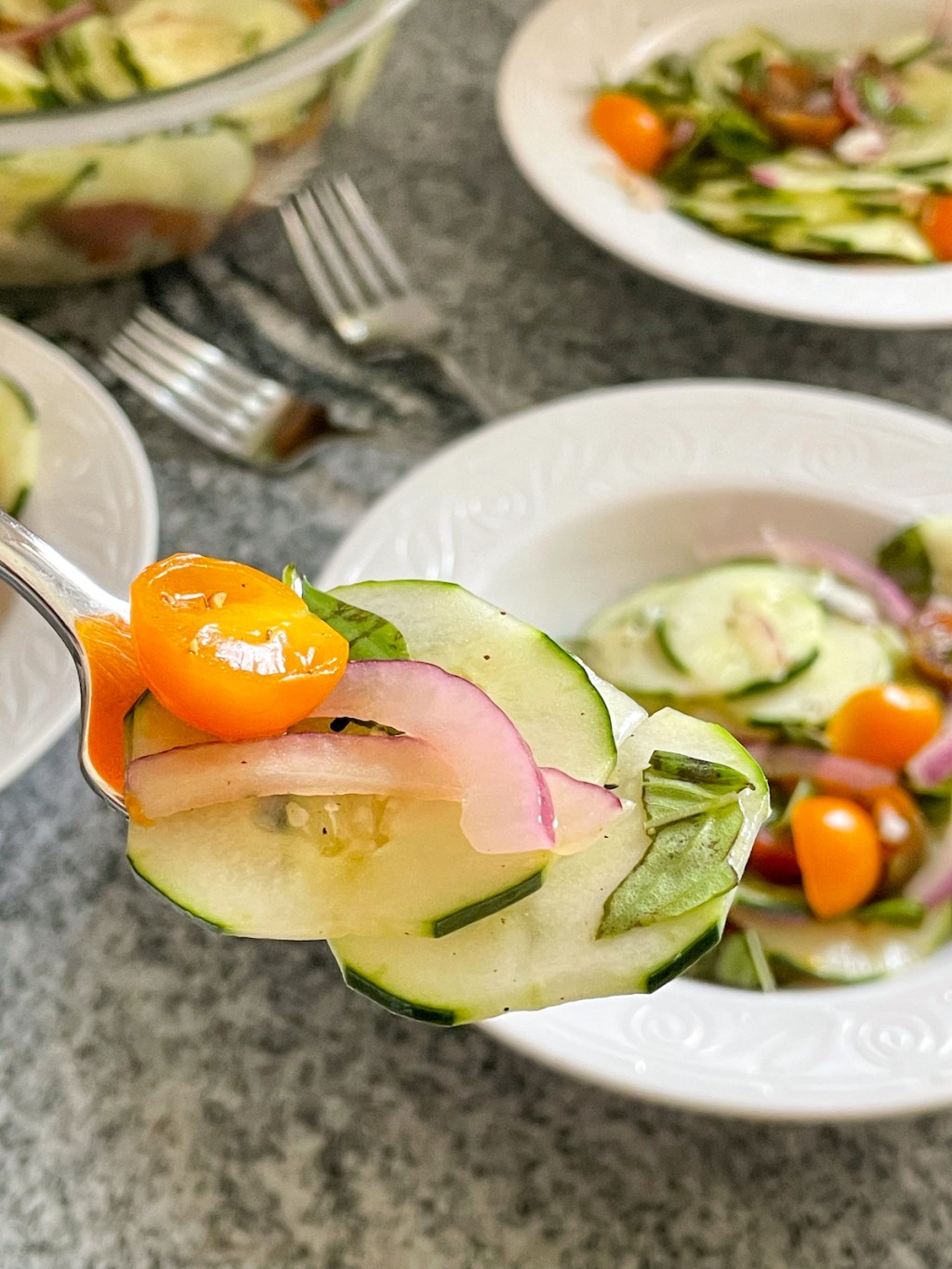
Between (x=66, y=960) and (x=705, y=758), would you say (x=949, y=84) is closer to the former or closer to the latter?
(x=705, y=758)

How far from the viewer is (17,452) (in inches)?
33.2

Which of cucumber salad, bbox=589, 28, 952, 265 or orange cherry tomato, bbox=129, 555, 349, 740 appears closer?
orange cherry tomato, bbox=129, 555, 349, 740

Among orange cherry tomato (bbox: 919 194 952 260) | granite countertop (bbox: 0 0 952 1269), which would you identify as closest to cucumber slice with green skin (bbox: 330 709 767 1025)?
granite countertop (bbox: 0 0 952 1269)

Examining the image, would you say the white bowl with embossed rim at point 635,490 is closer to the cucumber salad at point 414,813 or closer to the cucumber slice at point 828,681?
the cucumber slice at point 828,681

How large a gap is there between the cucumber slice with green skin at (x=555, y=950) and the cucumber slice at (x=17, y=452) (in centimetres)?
51

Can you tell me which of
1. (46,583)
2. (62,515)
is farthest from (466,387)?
(46,583)

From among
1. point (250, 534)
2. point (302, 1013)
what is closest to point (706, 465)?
point (250, 534)

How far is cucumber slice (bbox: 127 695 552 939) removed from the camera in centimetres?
44

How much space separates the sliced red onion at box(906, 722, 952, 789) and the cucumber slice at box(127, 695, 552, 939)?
18.5 inches

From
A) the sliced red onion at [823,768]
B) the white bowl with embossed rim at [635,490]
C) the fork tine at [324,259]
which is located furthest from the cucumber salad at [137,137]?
the sliced red onion at [823,768]

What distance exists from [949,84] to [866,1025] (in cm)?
114

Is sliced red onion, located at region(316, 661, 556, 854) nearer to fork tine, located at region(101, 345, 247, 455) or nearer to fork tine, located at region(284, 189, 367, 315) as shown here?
fork tine, located at region(101, 345, 247, 455)

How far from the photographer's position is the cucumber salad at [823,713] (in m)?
0.77

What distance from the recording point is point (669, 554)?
1.01 metres
